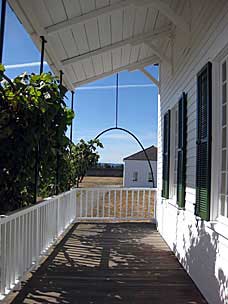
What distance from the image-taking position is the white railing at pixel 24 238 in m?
2.87

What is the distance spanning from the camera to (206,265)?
11.1 ft

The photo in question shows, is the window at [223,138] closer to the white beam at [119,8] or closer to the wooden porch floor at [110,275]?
the wooden porch floor at [110,275]

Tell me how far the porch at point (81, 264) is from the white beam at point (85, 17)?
8.04ft

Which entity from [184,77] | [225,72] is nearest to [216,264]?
[225,72]

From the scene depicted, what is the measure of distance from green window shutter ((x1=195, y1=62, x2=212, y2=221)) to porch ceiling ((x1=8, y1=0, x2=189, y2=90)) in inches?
56.0

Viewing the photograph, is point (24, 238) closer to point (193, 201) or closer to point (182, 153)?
point (193, 201)

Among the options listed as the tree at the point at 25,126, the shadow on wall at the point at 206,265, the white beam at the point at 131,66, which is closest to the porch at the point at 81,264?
the shadow on wall at the point at 206,265

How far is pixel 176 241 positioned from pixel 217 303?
81.4 inches

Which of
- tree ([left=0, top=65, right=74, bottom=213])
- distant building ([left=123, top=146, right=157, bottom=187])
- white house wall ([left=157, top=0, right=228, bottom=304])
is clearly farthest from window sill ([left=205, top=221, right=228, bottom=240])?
distant building ([left=123, top=146, right=157, bottom=187])

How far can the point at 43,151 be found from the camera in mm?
3502

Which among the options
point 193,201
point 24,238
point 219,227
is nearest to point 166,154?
point 193,201

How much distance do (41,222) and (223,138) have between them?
98.6 inches

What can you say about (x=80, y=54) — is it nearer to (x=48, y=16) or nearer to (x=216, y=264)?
(x=48, y=16)

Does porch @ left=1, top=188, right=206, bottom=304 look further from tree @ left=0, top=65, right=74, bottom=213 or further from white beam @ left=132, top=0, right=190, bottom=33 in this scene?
white beam @ left=132, top=0, right=190, bottom=33
